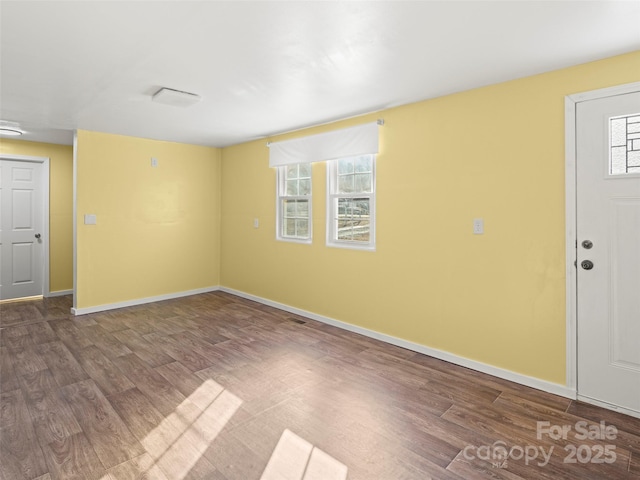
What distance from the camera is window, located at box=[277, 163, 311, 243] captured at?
4.79 metres

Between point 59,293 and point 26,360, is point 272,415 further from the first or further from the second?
point 59,293

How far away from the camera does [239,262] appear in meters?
5.84

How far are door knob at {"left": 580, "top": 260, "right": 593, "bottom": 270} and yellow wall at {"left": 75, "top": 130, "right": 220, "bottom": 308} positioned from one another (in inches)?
204

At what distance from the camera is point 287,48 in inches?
93.1

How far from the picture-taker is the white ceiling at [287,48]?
1.94 m

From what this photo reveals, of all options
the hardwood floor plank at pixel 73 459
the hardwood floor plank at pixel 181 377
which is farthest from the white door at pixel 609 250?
the hardwood floor plank at pixel 73 459

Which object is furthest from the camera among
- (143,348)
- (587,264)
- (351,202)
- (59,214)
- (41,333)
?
(59,214)

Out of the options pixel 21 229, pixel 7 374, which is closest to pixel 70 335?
pixel 7 374

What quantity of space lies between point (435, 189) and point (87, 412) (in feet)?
10.8

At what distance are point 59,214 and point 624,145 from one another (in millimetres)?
7180

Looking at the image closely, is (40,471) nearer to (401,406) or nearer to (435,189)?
(401,406)

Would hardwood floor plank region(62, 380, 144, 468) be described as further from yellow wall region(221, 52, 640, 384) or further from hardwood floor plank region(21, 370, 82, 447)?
yellow wall region(221, 52, 640, 384)

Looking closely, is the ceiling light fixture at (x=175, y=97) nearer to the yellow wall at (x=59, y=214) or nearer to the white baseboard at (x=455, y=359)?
the white baseboard at (x=455, y=359)

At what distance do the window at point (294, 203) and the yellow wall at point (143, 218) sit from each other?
1.63 metres
